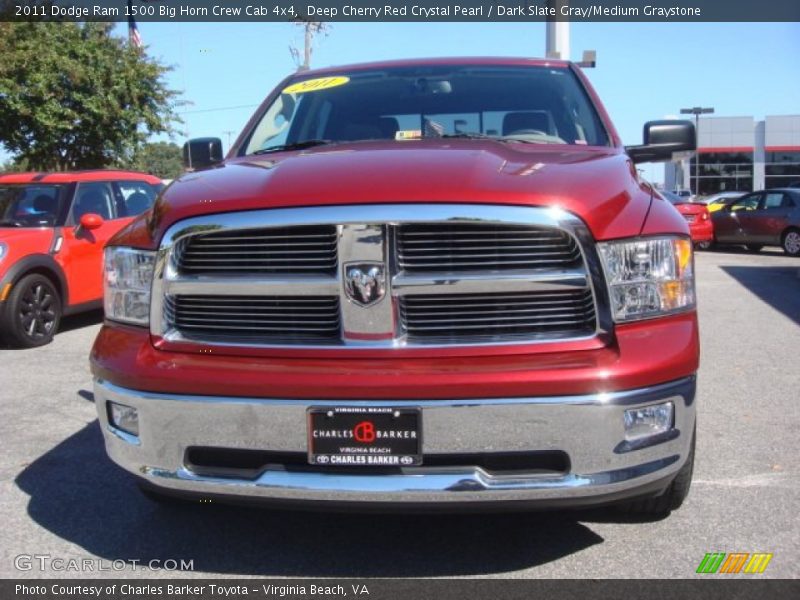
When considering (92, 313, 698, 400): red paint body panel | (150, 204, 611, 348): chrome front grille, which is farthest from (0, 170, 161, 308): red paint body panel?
(150, 204, 611, 348): chrome front grille

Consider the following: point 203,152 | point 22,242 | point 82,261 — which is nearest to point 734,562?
point 203,152

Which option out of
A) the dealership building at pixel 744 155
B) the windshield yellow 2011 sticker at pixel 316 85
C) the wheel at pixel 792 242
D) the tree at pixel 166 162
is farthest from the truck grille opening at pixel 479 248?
the dealership building at pixel 744 155

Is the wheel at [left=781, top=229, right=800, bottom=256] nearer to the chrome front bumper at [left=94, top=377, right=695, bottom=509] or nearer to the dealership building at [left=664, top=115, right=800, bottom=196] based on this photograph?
the chrome front bumper at [left=94, top=377, right=695, bottom=509]

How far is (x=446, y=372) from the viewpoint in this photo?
2.63 meters

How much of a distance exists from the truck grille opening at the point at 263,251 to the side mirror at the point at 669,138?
87.8 inches

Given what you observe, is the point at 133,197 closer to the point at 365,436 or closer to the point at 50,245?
the point at 50,245

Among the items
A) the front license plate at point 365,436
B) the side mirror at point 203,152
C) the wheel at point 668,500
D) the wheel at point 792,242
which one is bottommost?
the wheel at point 792,242

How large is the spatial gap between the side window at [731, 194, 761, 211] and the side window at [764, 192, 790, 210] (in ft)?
0.68

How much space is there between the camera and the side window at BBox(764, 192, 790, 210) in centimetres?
1822

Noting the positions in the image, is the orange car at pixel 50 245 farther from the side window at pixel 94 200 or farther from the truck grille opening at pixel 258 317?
the truck grille opening at pixel 258 317

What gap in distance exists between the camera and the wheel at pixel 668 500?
3.20 meters

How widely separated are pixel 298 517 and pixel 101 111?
1585 cm
